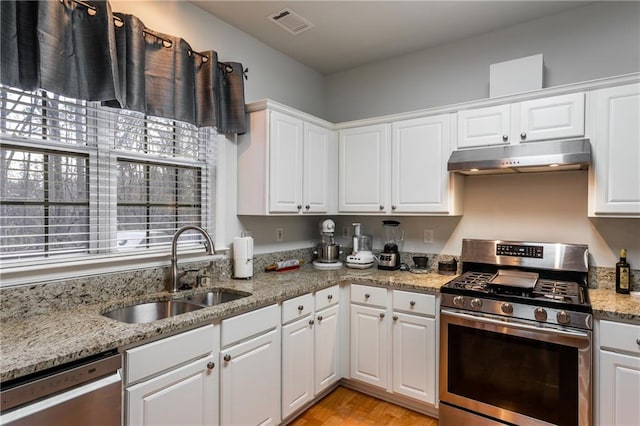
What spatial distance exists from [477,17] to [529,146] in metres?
1.05

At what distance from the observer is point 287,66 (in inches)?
128

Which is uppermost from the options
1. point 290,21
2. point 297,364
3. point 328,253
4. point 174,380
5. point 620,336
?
point 290,21

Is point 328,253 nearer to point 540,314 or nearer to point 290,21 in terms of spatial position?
point 540,314

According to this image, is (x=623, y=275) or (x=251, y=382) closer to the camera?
(x=251, y=382)

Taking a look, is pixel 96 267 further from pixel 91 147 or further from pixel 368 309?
pixel 368 309

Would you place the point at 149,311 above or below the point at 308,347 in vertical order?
above

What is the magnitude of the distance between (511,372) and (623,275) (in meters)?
0.94

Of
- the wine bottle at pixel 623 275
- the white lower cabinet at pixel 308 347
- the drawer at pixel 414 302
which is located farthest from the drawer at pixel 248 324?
the wine bottle at pixel 623 275

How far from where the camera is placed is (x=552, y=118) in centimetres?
226

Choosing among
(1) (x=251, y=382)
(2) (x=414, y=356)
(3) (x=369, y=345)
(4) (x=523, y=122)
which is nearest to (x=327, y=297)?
(3) (x=369, y=345)

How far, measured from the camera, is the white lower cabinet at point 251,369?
1829mm

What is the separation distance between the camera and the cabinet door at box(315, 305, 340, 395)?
2498 mm

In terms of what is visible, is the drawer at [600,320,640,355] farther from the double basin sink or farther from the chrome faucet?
the chrome faucet

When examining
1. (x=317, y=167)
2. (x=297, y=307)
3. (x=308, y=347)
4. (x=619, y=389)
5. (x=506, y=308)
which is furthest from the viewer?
(x=317, y=167)
